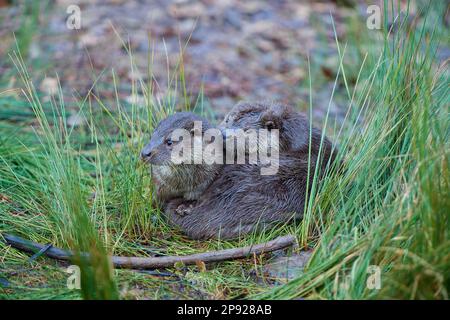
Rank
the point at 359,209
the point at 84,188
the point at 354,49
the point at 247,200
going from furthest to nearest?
the point at 354,49 → the point at 84,188 → the point at 247,200 → the point at 359,209

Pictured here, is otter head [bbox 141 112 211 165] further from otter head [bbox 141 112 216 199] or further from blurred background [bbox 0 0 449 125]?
blurred background [bbox 0 0 449 125]

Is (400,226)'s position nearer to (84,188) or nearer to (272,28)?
(84,188)

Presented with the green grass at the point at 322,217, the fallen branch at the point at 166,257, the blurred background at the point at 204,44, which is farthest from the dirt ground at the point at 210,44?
the fallen branch at the point at 166,257

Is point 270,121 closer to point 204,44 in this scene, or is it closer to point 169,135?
point 169,135

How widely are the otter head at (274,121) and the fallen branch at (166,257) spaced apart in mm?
810

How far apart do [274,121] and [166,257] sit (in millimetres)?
1261

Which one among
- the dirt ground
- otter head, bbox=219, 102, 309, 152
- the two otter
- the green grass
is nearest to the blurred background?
the dirt ground

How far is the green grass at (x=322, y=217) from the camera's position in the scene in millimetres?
2984

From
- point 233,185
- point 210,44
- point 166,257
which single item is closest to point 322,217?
point 233,185

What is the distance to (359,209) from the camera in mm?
3609

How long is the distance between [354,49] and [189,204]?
3.61 m

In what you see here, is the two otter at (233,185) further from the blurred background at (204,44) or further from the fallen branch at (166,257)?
the blurred background at (204,44)

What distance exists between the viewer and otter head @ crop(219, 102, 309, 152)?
4359mm
